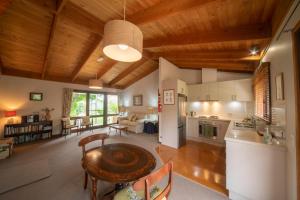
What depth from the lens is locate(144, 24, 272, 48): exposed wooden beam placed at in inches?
88.4

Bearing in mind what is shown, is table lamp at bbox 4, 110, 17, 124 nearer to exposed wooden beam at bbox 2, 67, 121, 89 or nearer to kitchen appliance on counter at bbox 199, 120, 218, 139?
exposed wooden beam at bbox 2, 67, 121, 89

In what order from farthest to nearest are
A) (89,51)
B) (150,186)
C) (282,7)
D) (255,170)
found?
1. (89,51)
2. (255,170)
3. (282,7)
4. (150,186)

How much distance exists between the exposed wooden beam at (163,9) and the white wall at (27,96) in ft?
17.2

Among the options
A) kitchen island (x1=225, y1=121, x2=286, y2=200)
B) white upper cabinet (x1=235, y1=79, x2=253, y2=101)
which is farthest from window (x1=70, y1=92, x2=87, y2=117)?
white upper cabinet (x1=235, y1=79, x2=253, y2=101)

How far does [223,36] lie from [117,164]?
3.10 m

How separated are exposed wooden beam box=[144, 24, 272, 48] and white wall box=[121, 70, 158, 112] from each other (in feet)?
11.6

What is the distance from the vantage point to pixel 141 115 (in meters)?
7.20

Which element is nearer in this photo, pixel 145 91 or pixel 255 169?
pixel 255 169

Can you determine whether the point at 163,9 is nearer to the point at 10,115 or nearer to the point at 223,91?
the point at 223,91

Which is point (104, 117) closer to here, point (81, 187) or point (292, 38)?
point (81, 187)

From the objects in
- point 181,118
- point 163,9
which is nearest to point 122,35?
point 163,9

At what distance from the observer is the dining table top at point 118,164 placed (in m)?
1.33

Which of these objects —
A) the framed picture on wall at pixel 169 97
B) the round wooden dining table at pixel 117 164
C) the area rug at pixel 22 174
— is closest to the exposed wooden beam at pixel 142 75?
the framed picture on wall at pixel 169 97

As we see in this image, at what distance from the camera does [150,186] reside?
3.48 feet
